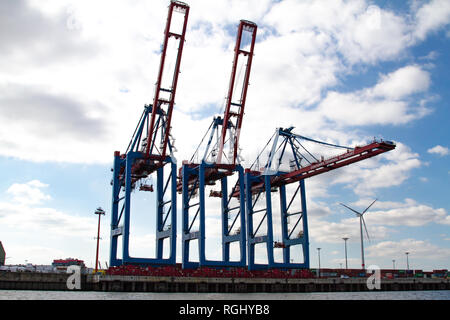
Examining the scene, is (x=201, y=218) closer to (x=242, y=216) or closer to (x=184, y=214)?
(x=184, y=214)

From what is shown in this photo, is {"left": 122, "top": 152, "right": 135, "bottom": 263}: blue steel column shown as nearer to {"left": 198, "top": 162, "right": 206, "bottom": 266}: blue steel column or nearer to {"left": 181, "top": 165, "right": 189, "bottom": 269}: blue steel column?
{"left": 198, "top": 162, "right": 206, "bottom": 266}: blue steel column

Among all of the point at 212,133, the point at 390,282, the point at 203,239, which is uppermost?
the point at 212,133

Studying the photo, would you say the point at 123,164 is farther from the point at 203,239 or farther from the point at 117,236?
the point at 203,239

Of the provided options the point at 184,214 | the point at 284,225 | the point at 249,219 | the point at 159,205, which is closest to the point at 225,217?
the point at 249,219

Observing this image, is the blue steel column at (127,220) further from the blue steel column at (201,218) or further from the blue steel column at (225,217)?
the blue steel column at (225,217)

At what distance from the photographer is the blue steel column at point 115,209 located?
2559 inches

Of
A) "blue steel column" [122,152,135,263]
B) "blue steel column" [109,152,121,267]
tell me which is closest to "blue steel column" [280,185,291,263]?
"blue steel column" [122,152,135,263]

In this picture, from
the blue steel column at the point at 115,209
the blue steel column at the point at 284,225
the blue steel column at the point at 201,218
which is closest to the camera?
the blue steel column at the point at 115,209

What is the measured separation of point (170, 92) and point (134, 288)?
28.8m

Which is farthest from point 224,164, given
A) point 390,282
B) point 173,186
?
point 390,282

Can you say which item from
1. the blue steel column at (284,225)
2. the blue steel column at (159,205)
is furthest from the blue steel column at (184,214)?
the blue steel column at (284,225)

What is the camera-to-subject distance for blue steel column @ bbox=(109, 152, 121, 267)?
65000 millimetres

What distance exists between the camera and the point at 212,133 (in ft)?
264
